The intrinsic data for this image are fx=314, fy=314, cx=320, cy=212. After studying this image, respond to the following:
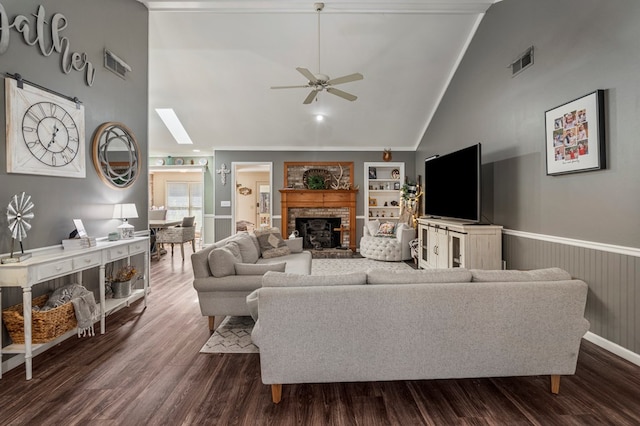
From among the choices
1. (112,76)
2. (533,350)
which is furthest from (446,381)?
(112,76)

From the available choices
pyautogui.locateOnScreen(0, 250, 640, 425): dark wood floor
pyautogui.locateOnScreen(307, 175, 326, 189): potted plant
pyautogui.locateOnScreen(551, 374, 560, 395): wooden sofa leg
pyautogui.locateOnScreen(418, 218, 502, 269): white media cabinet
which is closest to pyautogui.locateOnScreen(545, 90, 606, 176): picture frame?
pyautogui.locateOnScreen(418, 218, 502, 269): white media cabinet

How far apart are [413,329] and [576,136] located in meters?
2.62

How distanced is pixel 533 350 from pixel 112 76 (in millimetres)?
4976

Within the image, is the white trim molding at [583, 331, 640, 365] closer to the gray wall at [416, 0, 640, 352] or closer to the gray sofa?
the gray wall at [416, 0, 640, 352]

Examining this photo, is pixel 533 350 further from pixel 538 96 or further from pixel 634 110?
pixel 538 96

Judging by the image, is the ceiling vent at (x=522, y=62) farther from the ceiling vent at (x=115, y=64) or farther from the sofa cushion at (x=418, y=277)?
the ceiling vent at (x=115, y=64)

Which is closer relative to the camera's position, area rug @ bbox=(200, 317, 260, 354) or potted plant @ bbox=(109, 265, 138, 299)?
area rug @ bbox=(200, 317, 260, 354)

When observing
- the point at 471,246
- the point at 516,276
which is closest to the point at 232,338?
the point at 516,276

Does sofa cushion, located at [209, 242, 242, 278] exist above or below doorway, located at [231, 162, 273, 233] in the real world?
below

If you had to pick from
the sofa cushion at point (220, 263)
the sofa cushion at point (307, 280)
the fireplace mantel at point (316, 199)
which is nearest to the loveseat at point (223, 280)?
the sofa cushion at point (220, 263)

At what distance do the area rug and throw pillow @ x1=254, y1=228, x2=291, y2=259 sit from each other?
4.17 feet

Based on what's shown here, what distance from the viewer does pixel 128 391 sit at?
2191 mm

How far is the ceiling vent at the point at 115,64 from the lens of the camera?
3.66 metres

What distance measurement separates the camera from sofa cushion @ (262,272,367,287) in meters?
2.05
